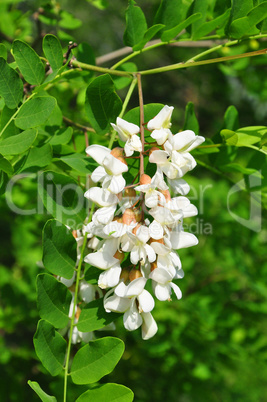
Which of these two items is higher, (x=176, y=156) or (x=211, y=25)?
(x=211, y=25)

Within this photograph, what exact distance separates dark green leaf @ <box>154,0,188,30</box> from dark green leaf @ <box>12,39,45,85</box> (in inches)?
11.6

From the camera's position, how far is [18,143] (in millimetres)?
688

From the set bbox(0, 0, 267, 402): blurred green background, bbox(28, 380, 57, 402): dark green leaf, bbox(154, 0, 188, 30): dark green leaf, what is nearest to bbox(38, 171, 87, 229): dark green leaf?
bbox(28, 380, 57, 402): dark green leaf

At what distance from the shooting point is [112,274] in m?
0.61

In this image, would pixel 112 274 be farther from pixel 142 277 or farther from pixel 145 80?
pixel 145 80

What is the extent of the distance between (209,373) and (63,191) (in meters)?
1.09

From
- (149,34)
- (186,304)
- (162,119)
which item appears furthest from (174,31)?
(186,304)

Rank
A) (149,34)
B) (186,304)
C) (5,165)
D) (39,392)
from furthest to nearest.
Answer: (186,304)
(149,34)
(5,165)
(39,392)

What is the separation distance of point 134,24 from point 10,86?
0.93ft

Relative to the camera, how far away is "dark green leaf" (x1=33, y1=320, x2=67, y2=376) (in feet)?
2.03

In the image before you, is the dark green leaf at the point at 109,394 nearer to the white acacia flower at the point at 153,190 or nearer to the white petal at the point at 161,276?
the white petal at the point at 161,276

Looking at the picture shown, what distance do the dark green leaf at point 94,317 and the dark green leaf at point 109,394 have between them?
9cm

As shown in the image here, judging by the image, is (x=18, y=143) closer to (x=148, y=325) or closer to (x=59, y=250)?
(x=59, y=250)

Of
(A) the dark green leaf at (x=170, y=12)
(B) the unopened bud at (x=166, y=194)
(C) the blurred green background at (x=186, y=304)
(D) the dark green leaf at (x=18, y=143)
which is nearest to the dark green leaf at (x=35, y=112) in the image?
(D) the dark green leaf at (x=18, y=143)
